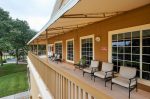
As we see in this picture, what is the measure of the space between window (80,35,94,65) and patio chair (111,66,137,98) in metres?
3.59

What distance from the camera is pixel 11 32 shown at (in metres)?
27.5

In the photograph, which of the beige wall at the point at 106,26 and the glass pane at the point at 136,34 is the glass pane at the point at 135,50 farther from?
the beige wall at the point at 106,26

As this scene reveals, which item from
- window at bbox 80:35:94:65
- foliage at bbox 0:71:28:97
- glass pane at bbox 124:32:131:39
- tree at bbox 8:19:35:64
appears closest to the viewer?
glass pane at bbox 124:32:131:39

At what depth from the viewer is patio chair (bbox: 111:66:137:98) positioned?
5488 mm

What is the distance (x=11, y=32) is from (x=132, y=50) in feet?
79.3

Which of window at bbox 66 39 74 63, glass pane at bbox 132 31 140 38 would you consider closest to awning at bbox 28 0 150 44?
glass pane at bbox 132 31 140 38

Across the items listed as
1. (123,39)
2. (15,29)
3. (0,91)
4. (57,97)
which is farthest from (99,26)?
(15,29)

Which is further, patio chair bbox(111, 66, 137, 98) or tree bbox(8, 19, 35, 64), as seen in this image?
tree bbox(8, 19, 35, 64)

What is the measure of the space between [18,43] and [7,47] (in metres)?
5.46

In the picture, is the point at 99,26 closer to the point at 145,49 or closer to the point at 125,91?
the point at 145,49

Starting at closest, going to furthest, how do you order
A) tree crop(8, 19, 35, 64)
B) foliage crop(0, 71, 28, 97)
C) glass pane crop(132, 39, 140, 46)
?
glass pane crop(132, 39, 140, 46) → foliage crop(0, 71, 28, 97) → tree crop(8, 19, 35, 64)

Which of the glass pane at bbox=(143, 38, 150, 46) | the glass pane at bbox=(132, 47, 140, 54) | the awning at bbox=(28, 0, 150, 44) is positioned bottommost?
the glass pane at bbox=(132, 47, 140, 54)

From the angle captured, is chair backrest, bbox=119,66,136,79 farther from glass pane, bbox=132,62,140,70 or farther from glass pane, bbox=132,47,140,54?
glass pane, bbox=132,47,140,54

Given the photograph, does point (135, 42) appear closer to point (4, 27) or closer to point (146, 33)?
point (146, 33)
